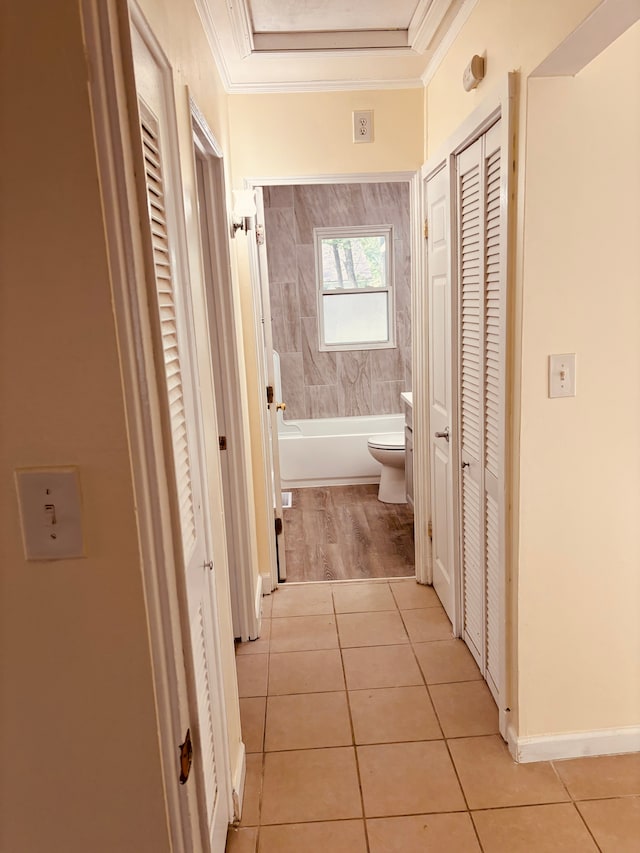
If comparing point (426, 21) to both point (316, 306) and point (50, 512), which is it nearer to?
point (50, 512)

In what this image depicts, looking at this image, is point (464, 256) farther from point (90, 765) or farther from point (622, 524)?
point (90, 765)

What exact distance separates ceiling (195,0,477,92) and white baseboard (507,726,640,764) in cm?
241

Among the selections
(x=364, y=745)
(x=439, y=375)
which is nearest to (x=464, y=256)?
(x=439, y=375)

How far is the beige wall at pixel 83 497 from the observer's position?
698mm

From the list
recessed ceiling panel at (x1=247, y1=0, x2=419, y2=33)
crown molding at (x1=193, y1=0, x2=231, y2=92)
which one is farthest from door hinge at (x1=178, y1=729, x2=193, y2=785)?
recessed ceiling panel at (x1=247, y1=0, x2=419, y2=33)

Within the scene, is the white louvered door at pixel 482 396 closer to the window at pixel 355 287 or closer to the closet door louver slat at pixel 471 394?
the closet door louver slat at pixel 471 394

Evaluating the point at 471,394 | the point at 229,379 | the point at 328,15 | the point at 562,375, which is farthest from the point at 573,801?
the point at 328,15

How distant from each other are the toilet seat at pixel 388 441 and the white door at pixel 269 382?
1413mm

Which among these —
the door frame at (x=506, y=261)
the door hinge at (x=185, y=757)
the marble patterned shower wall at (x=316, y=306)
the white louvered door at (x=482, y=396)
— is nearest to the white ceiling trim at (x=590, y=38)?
the door frame at (x=506, y=261)

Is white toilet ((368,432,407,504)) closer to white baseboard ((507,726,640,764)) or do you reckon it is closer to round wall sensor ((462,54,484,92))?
white baseboard ((507,726,640,764))

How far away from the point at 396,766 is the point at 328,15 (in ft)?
8.58

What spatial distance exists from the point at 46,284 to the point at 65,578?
362 millimetres

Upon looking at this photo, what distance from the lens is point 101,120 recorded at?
699mm

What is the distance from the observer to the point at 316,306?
5445mm
